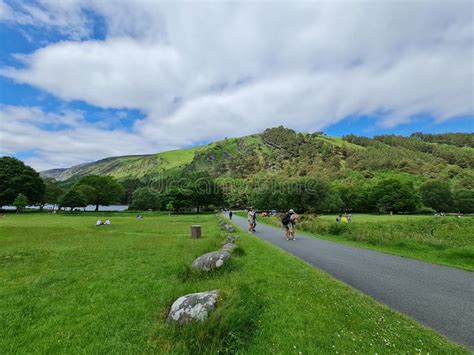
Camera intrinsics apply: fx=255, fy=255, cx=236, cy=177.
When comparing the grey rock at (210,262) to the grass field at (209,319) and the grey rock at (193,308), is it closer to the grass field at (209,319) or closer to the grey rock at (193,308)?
the grass field at (209,319)

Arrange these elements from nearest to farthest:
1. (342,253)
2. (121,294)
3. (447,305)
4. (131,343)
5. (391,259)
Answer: (131,343), (447,305), (121,294), (391,259), (342,253)

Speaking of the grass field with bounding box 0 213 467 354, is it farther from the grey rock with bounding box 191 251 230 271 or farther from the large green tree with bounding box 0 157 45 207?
the large green tree with bounding box 0 157 45 207

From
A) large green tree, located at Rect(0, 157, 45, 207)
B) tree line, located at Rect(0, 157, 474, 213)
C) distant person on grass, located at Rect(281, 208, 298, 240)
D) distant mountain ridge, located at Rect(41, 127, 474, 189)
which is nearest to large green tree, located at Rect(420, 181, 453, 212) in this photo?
tree line, located at Rect(0, 157, 474, 213)

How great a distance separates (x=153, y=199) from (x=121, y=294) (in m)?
88.8

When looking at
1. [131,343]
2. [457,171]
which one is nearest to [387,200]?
[457,171]

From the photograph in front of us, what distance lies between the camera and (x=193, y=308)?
5270 mm

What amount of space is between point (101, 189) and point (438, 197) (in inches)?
4698

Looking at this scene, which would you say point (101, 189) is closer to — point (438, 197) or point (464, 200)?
point (438, 197)

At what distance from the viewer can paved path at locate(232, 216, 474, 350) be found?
19.0 ft

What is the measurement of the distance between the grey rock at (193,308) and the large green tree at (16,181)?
85.1m

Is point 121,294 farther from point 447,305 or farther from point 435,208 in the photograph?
point 435,208

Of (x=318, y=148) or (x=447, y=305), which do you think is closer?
(x=447, y=305)

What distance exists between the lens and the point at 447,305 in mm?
6629

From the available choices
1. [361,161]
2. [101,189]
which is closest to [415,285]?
[101,189]
